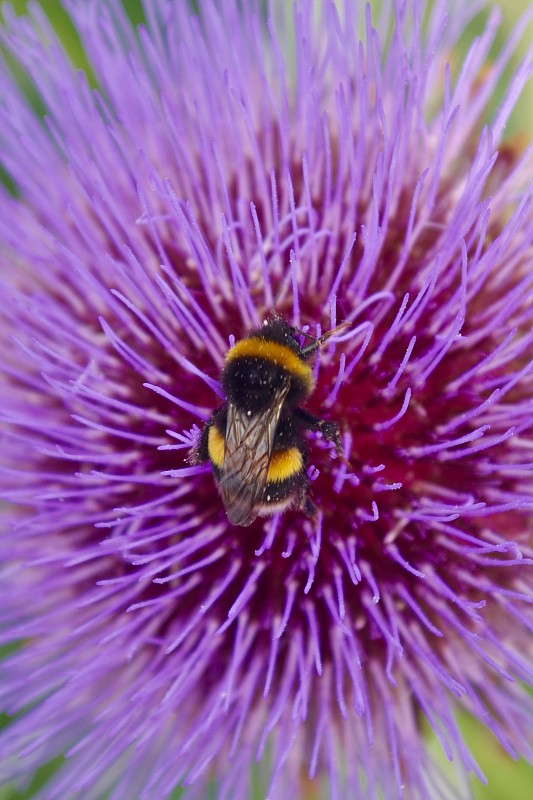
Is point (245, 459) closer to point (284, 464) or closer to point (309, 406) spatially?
point (284, 464)

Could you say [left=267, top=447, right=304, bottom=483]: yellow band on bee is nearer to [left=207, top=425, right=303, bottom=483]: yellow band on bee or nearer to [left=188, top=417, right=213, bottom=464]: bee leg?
[left=207, top=425, right=303, bottom=483]: yellow band on bee

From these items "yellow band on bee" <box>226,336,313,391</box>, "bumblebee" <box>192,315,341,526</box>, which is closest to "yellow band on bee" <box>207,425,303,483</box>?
"bumblebee" <box>192,315,341,526</box>

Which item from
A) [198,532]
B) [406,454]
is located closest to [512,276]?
[406,454]

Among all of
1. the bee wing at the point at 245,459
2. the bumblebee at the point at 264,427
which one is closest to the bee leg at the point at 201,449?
the bumblebee at the point at 264,427

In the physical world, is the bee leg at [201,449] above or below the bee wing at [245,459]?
above

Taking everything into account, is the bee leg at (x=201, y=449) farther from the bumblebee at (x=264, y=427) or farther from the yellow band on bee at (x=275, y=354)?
the yellow band on bee at (x=275, y=354)

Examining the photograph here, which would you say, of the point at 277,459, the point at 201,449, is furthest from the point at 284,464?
the point at 201,449

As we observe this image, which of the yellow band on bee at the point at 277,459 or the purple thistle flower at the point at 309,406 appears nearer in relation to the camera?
the yellow band on bee at the point at 277,459
